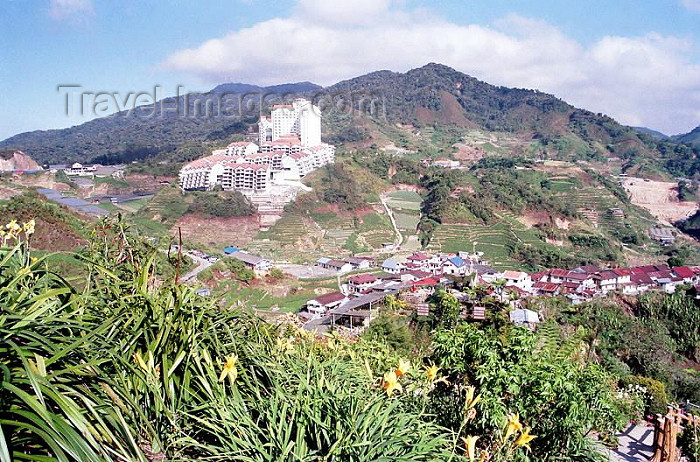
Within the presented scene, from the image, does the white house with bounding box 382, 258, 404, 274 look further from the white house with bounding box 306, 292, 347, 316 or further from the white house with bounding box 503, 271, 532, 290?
the white house with bounding box 306, 292, 347, 316

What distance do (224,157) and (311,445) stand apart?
35.1m

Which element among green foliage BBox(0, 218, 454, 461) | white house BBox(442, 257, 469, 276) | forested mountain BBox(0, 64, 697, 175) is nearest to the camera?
green foliage BBox(0, 218, 454, 461)

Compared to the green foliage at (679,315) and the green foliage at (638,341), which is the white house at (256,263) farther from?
the green foliage at (679,315)

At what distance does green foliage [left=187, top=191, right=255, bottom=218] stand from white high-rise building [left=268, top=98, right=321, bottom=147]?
1081 centimetres

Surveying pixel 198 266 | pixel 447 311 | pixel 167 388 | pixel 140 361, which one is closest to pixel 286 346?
pixel 167 388

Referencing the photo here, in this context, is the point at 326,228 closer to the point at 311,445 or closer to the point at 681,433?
the point at 681,433

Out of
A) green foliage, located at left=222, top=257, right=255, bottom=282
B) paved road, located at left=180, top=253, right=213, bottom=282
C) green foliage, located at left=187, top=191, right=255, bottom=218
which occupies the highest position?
green foliage, located at left=187, top=191, right=255, bottom=218

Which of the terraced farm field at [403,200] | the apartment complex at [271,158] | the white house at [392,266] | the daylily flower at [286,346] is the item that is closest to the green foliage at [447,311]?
the white house at [392,266]

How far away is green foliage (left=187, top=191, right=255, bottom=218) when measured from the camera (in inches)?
1095

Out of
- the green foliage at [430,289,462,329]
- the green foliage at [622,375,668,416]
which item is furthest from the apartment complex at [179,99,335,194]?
the green foliage at [622,375,668,416]

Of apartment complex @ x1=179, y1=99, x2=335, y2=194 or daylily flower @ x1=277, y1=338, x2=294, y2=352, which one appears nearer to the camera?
daylily flower @ x1=277, y1=338, x2=294, y2=352

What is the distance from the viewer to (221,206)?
91.8 feet

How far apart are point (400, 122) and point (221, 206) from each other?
43908mm

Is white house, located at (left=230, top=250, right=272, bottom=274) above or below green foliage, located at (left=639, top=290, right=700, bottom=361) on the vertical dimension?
above
